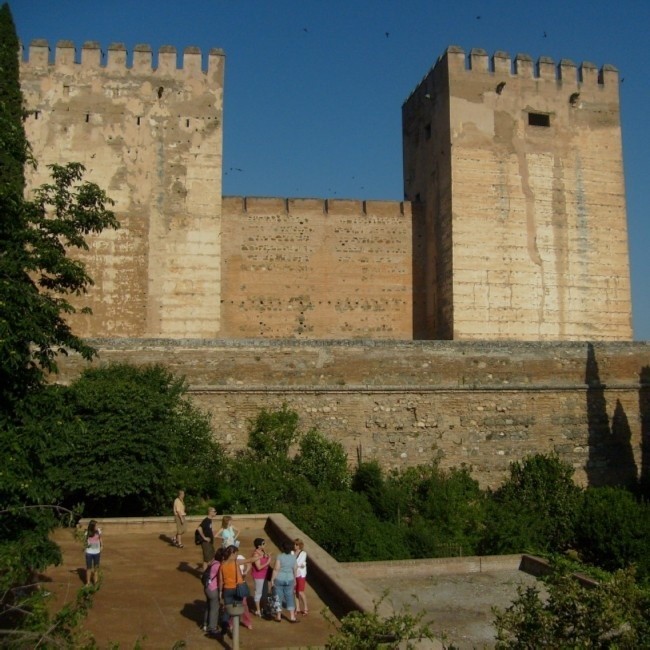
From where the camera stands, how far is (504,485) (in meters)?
15.0

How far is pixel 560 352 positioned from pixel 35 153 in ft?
39.9

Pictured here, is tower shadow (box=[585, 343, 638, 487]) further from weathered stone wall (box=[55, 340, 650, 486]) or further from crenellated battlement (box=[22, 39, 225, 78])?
crenellated battlement (box=[22, 39, 225, 78])

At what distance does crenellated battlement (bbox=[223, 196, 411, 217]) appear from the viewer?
1972cm

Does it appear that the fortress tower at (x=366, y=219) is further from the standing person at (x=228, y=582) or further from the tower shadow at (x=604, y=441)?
the standing person at (x=228, y=582)

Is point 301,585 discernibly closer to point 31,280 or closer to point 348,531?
point 31,280

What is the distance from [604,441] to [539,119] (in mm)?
8376

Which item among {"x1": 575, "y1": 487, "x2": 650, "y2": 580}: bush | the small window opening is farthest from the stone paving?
the small window opening

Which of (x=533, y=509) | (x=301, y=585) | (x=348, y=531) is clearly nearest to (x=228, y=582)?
(x=301, y=585)

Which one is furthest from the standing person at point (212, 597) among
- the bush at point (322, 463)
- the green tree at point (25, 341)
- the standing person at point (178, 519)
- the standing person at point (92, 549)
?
the bush at point (322, 463)

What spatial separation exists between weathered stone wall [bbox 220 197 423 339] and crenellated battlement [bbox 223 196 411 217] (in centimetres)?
2

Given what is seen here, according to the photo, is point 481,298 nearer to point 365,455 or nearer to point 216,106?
point 365,455

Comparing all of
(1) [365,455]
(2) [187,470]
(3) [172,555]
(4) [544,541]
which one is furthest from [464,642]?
(1) [365,455]

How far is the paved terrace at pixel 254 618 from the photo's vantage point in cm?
629

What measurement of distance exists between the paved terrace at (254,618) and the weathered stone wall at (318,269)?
9.30 metres
